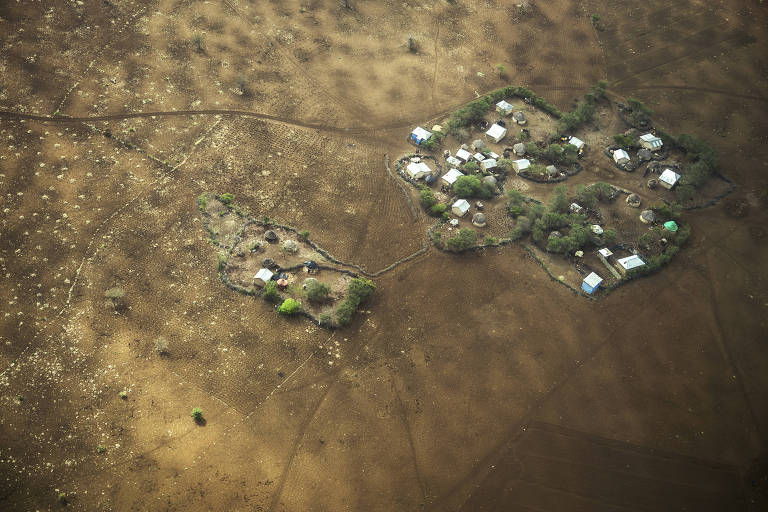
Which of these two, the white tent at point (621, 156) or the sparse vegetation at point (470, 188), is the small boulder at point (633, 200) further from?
the sparse vegetation at point (470, 188)

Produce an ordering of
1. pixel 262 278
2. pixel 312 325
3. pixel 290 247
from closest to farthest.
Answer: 1. pixel 312 325
2. pixel 262 278
3. pixel 290 247

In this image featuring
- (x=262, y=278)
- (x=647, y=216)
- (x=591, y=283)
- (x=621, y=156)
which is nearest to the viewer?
(x=262, y=278)

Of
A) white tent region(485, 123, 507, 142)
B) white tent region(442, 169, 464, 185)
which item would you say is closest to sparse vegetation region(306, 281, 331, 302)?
white tent region(442, 169, 464, 185)

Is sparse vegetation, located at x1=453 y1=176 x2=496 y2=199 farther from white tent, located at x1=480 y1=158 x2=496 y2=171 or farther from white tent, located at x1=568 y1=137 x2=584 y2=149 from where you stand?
white tent, located at x1=568 y1=137 x2=584 y2=149

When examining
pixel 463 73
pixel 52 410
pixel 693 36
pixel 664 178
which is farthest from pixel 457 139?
pixel 52 410

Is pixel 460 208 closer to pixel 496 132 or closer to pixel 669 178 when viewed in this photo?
pixel 496 132

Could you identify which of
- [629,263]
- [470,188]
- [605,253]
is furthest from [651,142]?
[470,188]
